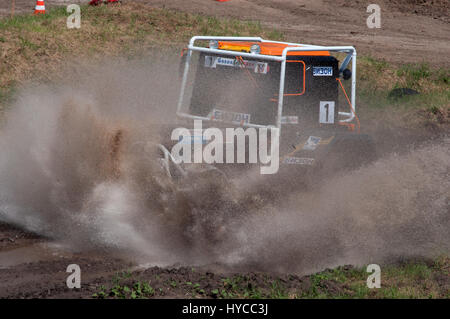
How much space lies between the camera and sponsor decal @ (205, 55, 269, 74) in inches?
301

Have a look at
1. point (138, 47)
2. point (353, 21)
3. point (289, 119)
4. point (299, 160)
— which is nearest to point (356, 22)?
point (353, 21)

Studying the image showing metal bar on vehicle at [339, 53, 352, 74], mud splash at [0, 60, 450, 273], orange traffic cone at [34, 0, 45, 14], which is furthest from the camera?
orange traffic cone at [34, 0, 45, 14]

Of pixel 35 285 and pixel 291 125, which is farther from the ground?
pixel 291 125

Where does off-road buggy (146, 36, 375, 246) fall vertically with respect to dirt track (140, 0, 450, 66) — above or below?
below

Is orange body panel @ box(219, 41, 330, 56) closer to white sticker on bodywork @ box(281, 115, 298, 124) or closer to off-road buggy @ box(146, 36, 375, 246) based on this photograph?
off-road buggy @ box(146, 36, 375, 246)

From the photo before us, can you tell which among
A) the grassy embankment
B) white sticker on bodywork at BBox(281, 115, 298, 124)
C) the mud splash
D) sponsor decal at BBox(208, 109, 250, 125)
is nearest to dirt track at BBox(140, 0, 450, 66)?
the grassy embankment

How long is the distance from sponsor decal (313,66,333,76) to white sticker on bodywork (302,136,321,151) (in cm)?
111

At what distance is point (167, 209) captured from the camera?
7.02m

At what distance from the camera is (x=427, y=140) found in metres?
11.0

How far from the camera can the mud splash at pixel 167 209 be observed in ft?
22.7

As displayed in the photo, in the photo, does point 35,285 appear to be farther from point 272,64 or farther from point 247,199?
point 272,64

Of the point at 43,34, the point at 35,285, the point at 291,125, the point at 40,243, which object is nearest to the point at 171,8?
the point at 43,34

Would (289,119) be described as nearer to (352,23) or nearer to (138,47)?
(138,47)

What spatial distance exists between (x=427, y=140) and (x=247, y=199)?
5356 millimetres
